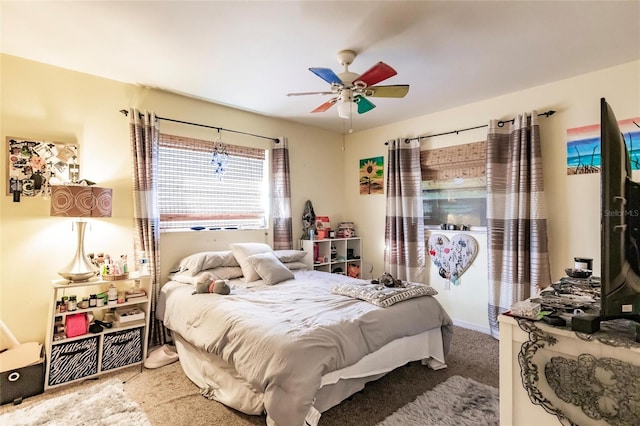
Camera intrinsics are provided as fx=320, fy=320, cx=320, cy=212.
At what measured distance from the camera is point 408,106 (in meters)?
3.83

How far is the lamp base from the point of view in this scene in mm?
2545

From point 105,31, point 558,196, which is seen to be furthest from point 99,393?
point 558,196

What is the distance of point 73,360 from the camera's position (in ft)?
8.14

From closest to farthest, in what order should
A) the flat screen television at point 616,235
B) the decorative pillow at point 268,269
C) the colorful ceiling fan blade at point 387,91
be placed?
the flat screen television at point 616,235, the colorful ceiling fan blade at point 387,91, the decorative pillow at point 268,269

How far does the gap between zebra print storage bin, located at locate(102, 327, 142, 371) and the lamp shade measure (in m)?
1.02

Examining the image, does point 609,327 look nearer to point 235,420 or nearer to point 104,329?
point 235,420

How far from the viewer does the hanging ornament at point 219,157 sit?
12.3ft

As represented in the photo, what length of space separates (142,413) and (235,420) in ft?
2.04

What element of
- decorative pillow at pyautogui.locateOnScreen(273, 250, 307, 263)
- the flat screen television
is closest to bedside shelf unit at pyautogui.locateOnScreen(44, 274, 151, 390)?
decorative pillow at pyautogui.locateOnScreen(273, 250, 307, 263)

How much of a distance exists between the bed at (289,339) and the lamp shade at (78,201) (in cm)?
97

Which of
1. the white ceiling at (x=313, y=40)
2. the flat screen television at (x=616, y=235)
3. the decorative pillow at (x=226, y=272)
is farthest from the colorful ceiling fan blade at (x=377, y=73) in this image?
the decorative pillow at (x=226, y=272)

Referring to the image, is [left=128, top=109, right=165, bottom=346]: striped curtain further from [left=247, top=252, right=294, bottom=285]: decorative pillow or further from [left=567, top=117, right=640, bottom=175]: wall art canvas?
[left=567, top=117, right=640, bottom=175]: wall art canvas

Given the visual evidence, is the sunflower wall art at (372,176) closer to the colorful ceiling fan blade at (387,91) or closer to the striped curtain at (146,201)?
the colorful ceiling fan blade at (387,91)

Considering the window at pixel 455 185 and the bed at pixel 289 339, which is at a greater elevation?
the window at pixel 455 185
